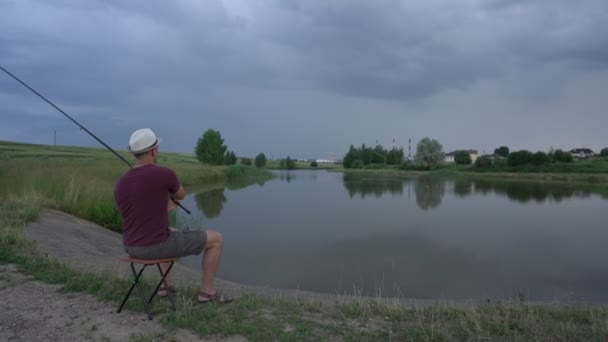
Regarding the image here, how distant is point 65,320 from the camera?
3.04 metres

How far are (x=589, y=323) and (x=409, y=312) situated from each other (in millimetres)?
1556

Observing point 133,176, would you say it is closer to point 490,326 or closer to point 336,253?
point 490,326

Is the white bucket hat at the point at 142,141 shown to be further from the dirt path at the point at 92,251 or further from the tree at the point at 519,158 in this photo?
the tree at the point at 519,158

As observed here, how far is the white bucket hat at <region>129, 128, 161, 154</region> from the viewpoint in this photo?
3197 mm

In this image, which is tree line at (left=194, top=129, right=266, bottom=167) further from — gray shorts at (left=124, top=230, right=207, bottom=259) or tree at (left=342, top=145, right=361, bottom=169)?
gray shorts at (left=124, top=230, right=207, bottom=259)

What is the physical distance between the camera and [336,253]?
30.5 ft

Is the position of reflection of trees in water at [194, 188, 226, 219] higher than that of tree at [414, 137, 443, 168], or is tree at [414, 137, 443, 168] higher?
tree at [414, 137, 443, 168]

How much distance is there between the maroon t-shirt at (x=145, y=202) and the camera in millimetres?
3108

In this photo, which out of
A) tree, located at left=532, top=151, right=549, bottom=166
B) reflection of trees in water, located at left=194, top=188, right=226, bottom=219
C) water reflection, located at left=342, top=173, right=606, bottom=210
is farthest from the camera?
tree, located at left=532, top=151, right=549, bottom=166

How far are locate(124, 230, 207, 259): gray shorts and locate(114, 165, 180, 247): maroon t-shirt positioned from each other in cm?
4

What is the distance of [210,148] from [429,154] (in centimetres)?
3721

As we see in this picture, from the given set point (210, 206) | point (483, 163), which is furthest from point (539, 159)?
point (210, 206)

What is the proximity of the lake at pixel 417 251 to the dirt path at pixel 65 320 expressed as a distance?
9.19 ft

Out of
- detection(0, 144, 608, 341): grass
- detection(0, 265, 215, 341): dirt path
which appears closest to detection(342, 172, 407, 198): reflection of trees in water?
detection(0, 144, 608, 341): grass
